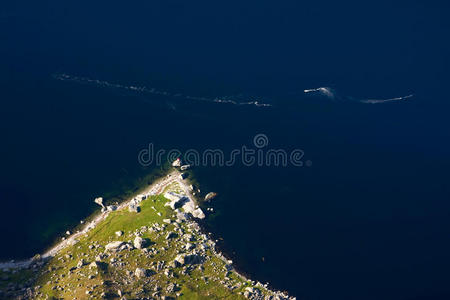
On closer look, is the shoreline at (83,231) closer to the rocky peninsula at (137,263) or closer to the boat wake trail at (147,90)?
the rocky peninsula at (137,263)

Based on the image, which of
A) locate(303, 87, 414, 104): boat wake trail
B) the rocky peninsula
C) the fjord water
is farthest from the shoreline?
locate(303, 87, 414, 104): boat wake trail

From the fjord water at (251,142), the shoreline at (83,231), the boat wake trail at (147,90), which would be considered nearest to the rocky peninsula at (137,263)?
the shoreline at (83,231)

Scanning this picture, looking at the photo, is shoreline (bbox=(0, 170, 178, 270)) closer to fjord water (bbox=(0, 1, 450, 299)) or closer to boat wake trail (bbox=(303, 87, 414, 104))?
fjord water (bbox=(0, 1, 450, 299))

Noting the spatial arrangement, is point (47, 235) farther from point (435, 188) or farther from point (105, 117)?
point (435, 188)

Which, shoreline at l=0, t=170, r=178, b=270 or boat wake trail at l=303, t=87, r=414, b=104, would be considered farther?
boat wake trail at l=303, t=87, r=414, b=104

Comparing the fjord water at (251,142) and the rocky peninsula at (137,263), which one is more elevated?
the fjord water at (251,142)

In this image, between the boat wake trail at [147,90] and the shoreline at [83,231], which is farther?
the boat wake trail at [147,90]

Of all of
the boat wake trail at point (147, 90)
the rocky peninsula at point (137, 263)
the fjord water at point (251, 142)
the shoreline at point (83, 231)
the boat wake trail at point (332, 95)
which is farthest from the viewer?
the boat wake trail at point (332, 95)

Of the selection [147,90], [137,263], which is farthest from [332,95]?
[137,263]
